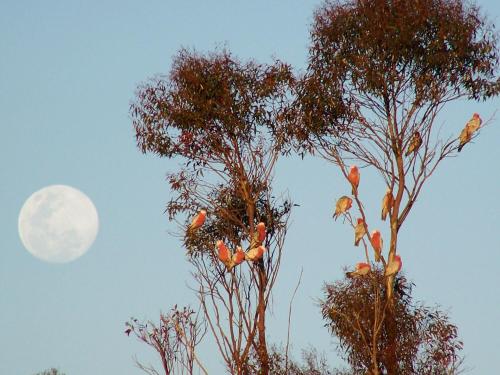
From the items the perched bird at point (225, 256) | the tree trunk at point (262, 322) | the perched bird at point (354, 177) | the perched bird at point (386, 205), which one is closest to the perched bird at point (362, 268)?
the perched bird at point (386, 205)

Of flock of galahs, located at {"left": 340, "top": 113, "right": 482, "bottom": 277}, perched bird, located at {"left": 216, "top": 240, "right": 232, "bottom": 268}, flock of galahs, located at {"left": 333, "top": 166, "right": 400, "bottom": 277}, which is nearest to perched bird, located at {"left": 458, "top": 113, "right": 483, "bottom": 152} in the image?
flock of galahs, located at {"left": 340, "top": 113, "right": 482, "bottom": 277}

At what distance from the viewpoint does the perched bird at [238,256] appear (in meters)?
15.2

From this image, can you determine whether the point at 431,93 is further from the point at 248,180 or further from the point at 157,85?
the point at 157,85

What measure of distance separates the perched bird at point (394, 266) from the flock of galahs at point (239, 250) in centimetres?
169

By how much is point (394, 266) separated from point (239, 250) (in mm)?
2039

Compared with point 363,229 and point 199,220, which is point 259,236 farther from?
point 363,229

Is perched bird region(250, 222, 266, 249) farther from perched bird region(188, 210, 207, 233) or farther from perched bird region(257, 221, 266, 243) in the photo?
perched bird region(188, 210, 207, 233)

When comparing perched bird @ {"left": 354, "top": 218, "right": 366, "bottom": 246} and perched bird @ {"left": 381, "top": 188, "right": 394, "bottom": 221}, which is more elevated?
perched bird @ {"left": 381, "top": 188, "right": 394, "bottom": 221}

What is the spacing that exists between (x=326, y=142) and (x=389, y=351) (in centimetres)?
324

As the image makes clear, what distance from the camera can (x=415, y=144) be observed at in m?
15.8

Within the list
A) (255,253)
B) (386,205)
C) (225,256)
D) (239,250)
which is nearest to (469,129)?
(386,205)

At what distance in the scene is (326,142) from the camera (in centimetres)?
1670

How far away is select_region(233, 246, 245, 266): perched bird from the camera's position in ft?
50.0

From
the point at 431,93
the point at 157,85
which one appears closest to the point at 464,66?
the point at 431,93
